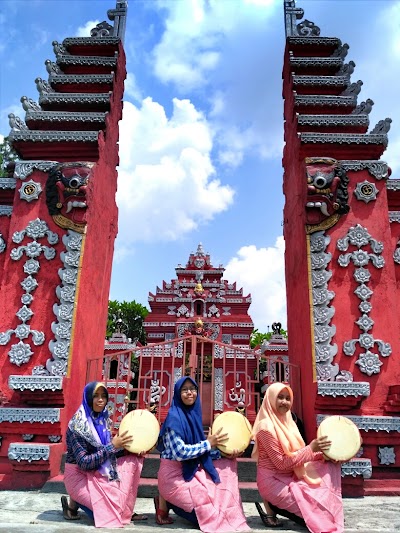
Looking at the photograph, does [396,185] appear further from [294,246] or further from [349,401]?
[349,401]

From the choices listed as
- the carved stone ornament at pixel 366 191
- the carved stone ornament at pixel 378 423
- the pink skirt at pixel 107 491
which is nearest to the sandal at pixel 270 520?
the pink skirt at pixel 107 491

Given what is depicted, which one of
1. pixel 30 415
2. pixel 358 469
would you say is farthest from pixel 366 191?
pixel 30 415

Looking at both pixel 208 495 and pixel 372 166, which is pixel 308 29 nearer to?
pixel 372 166

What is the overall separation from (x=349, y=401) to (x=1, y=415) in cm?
422

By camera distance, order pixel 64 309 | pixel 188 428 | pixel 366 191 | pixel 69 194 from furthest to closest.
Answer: pixel 366 191, pixel 69 194, pixel 64 309, pixel 188 428

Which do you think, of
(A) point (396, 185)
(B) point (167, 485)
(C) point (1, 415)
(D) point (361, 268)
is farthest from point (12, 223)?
(A) point (396, 185)

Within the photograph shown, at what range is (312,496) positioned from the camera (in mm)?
3537

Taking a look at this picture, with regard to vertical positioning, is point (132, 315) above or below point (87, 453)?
above

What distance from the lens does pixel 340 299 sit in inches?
239

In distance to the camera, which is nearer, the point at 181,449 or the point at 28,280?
the point at 181,449

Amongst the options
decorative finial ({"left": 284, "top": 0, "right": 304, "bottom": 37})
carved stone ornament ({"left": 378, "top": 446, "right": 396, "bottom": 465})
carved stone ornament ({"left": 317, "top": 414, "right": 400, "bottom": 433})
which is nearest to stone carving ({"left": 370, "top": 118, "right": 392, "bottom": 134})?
decorative finial ({"left": 284, "top": 0, "right": 304, "bottom": 37})

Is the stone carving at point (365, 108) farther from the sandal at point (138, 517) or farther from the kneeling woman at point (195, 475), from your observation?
the sandal at point (138, 517)

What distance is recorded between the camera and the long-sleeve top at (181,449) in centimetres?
365

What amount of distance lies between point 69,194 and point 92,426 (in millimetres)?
3541
